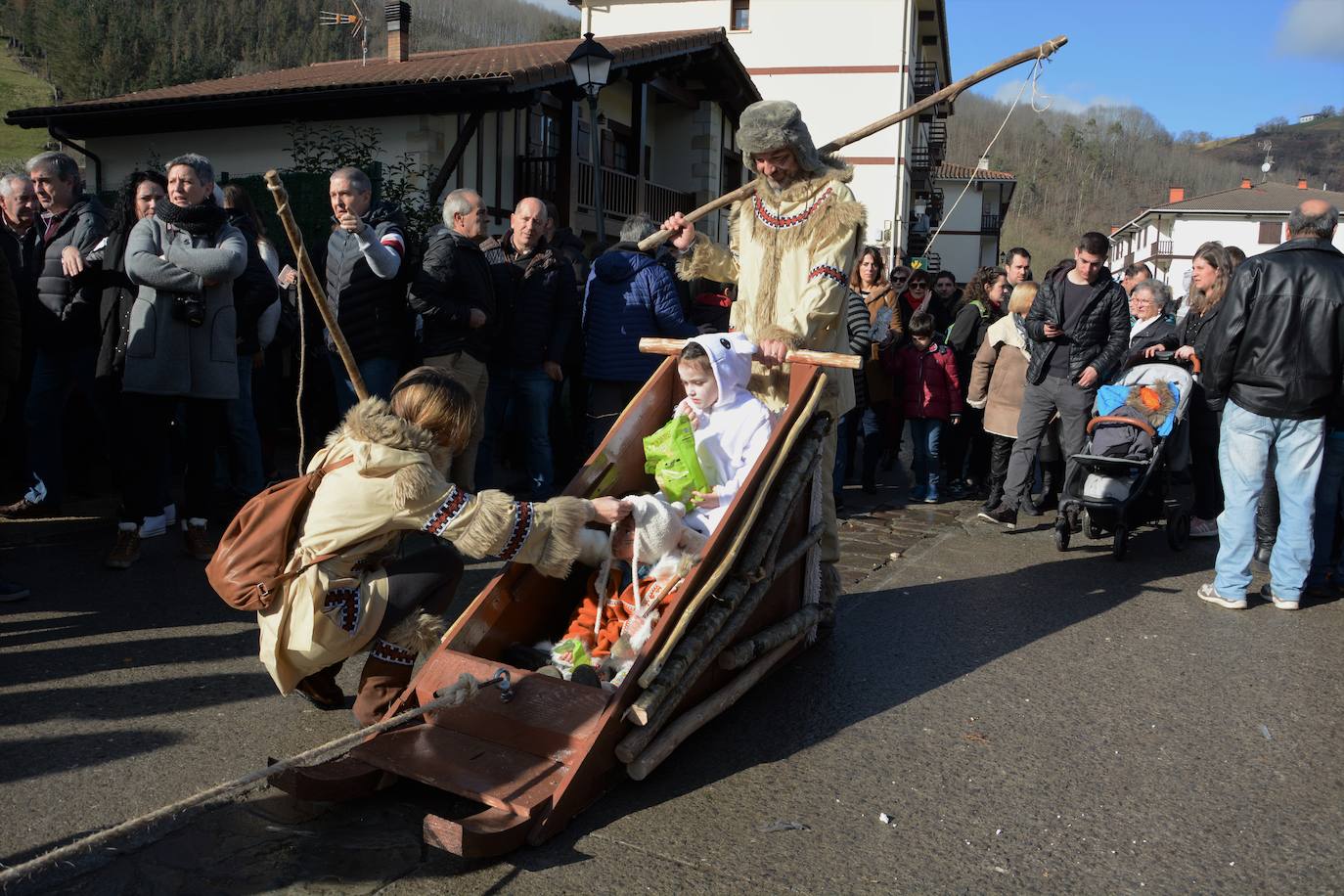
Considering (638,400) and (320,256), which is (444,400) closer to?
(638,400)

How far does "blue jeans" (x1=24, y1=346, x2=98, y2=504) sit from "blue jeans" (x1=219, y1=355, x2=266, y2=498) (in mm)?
895

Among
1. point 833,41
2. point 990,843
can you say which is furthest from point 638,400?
point 833,41

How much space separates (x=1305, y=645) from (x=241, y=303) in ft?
21.0

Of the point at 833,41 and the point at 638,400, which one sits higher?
the point at 833,41

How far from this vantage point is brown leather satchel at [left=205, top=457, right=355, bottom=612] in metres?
3.46

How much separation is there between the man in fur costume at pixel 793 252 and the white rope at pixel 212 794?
208cm

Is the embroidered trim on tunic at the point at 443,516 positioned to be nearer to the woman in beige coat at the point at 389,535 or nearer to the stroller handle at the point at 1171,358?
the woman in beige coat at the point at 389,535

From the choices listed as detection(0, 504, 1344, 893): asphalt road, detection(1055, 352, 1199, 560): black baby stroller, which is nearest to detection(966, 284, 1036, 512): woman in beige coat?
detection(1055, 352, 1199, 560): black baby stroller

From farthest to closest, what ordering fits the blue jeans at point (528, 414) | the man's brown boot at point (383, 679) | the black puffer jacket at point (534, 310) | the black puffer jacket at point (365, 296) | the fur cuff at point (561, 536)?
1. the blue jeans at point (528, 414)
2. the black puffer jacket at point (534, 310)
3. the black puffer jacket at point (365, 296)
4. the man's brown boot at point (383, 679)
5. the fur cuff at point (561, 536)

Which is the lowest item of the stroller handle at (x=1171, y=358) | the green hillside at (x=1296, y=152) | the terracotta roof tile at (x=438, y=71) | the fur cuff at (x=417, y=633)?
the fur cuff at (x=417, y=633)

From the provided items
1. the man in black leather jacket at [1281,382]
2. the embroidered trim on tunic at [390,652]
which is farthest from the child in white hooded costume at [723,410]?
the man in black leather jacket at [1281,382]

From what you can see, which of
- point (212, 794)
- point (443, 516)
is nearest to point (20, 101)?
point (443, 516)

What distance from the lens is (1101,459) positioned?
730cm

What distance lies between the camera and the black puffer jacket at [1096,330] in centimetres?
767
